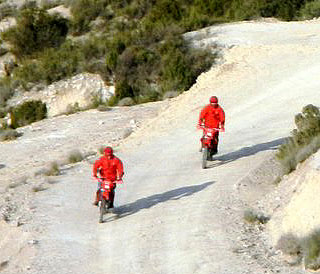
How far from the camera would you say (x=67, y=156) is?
24531 mm

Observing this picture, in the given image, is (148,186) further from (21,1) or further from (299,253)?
(21,1)

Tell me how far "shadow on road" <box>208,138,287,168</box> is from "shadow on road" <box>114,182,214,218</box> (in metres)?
2.19

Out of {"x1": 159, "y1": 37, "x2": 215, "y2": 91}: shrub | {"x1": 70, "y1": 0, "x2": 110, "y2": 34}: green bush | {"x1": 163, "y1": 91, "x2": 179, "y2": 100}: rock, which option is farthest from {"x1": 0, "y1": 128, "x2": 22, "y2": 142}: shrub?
{"x1": 70, "y1": 0, "x2": 110, "y2": 34}: green bush

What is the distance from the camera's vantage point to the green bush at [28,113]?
3412 cm

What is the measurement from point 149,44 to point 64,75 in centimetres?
408

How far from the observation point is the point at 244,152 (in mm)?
22438

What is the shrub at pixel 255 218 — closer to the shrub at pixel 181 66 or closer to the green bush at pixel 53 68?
the shrub at pixel 181 66

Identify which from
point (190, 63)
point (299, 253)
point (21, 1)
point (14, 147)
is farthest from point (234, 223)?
point (21, 1)

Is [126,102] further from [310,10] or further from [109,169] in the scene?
[109,169]

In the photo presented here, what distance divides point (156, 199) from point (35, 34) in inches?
1149

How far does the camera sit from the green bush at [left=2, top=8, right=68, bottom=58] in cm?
4553

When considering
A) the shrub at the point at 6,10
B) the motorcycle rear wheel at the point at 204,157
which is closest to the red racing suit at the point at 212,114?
the motorcycle rear wheel at the point at 204,157

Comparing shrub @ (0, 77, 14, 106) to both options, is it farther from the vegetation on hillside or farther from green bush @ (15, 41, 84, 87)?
the vegetation on hillside

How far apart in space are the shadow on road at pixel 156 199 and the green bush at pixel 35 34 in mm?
27527
